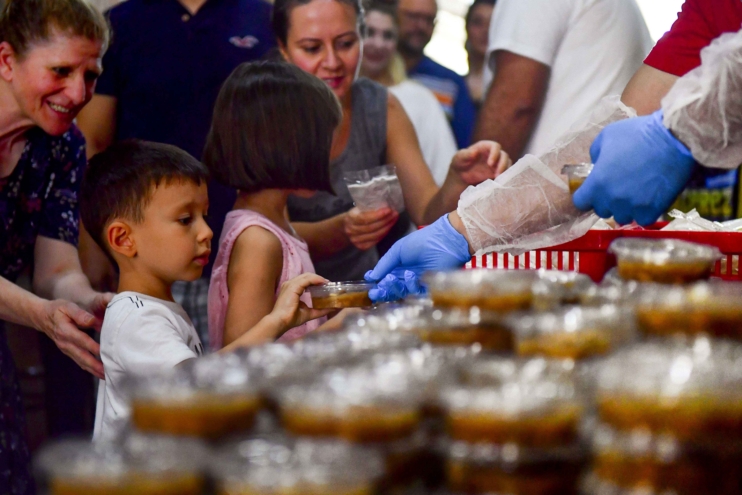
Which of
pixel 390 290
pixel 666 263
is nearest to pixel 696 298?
pixel 666 263

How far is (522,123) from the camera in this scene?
118 inches

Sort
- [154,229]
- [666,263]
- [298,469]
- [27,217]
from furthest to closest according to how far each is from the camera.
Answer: [27,217], [154,229], [666,263], [298,469]

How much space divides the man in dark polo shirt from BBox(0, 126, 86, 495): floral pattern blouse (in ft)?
1.66

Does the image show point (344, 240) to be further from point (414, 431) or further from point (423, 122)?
point (414, 431)

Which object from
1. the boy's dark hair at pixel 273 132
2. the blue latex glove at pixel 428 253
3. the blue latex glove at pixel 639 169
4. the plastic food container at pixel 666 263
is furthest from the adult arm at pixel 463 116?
the plastic food container at pixel 666 263

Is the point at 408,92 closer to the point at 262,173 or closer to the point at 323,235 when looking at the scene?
the point at 323,235

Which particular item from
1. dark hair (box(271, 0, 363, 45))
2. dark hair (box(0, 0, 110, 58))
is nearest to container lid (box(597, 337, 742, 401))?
dark hair (box(0, 0, 110, 58))

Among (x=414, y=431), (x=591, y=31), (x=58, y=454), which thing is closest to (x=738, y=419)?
(x=414, y=431)

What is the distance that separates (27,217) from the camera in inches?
89.3

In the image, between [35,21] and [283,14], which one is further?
[283,14]

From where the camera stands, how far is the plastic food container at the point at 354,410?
0.76 meters

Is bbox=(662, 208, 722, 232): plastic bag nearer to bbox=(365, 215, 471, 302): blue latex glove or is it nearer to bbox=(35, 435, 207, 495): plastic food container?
bbox=(365, 215, 471, 302): blue latex glove

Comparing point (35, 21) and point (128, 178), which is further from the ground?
point (35, 21)

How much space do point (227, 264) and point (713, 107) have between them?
135 cm
